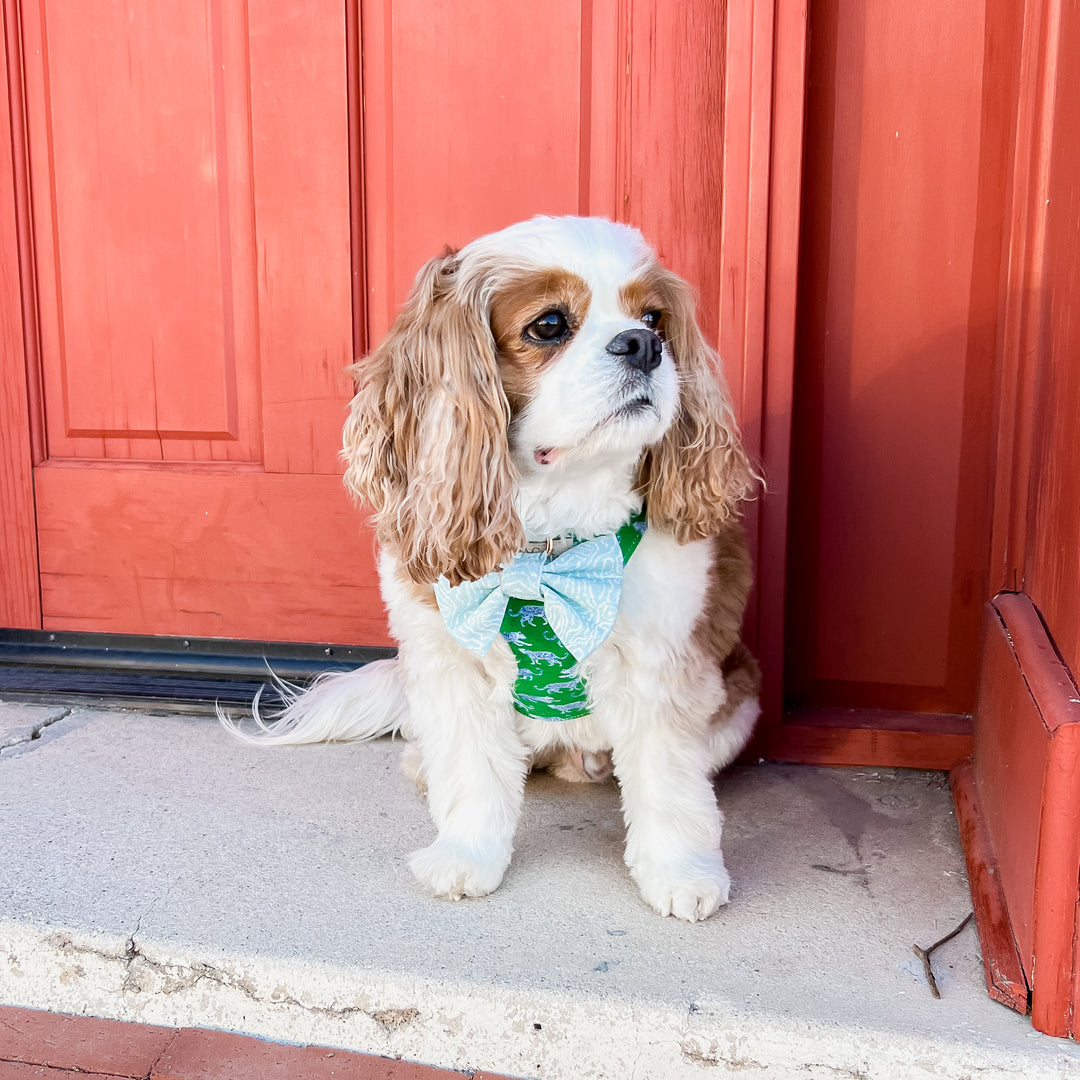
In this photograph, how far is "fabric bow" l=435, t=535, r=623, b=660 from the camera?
5.18 feet

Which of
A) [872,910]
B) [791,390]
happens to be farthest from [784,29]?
[872,910]

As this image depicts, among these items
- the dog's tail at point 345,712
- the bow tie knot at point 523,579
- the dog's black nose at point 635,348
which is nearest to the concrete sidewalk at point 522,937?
the dog's tail at point 345,712

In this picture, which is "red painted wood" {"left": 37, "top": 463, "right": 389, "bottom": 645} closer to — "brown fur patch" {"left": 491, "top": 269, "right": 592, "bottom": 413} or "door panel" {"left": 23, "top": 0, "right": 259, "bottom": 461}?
"door panel" {"left": 23, "top": 0, "right": 259, "bottom": 461}

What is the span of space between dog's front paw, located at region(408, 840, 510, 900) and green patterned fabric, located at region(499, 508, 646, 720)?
0.95 feet

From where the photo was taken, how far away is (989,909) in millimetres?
1507

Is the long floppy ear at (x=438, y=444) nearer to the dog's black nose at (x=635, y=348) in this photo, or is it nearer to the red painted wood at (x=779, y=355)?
the dog's black nose at (x=635, y=348)

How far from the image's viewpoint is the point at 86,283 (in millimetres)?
2576

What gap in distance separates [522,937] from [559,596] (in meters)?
0.53

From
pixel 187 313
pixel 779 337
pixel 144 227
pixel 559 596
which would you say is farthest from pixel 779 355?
pixel 144 227

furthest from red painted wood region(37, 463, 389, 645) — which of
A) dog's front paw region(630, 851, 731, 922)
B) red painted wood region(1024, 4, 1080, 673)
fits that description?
red painted wood region(1024, 4, 1080, 673)

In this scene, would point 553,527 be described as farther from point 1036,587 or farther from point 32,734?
point 32,734

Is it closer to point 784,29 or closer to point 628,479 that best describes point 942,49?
point 784,29

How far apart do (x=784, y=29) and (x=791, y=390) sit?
721 millimetres

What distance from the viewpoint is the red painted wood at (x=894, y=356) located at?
6.59 feet
